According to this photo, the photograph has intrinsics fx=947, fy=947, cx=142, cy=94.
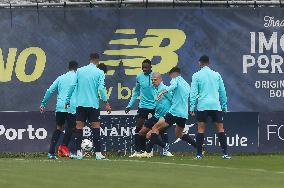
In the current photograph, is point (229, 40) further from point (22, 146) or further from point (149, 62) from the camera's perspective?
point (22, 146)

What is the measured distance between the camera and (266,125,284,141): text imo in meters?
22.5

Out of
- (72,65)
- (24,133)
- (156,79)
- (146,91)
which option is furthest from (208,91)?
(24,133)

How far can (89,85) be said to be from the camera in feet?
63.6

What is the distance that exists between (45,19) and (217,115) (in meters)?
5.43

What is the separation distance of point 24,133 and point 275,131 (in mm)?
5976

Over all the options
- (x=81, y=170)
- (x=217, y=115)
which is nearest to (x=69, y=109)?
(x=217, y=115)

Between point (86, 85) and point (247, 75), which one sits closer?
point (86, 85)

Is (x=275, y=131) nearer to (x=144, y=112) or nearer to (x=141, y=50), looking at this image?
(x=144, y=112)

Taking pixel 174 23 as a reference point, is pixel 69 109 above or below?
below

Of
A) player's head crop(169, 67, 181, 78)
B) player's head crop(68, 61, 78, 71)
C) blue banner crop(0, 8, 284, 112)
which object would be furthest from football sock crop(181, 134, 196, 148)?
player's head crop(68, 61, 78, 71)

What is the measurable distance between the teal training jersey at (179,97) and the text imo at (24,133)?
377 centimetres

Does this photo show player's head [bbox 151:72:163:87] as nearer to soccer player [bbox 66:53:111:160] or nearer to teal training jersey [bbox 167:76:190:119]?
teal training jersey [bbox 167:76:190:119]

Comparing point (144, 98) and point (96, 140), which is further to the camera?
point (144, 98)

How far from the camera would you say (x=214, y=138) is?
22547 millimetres
